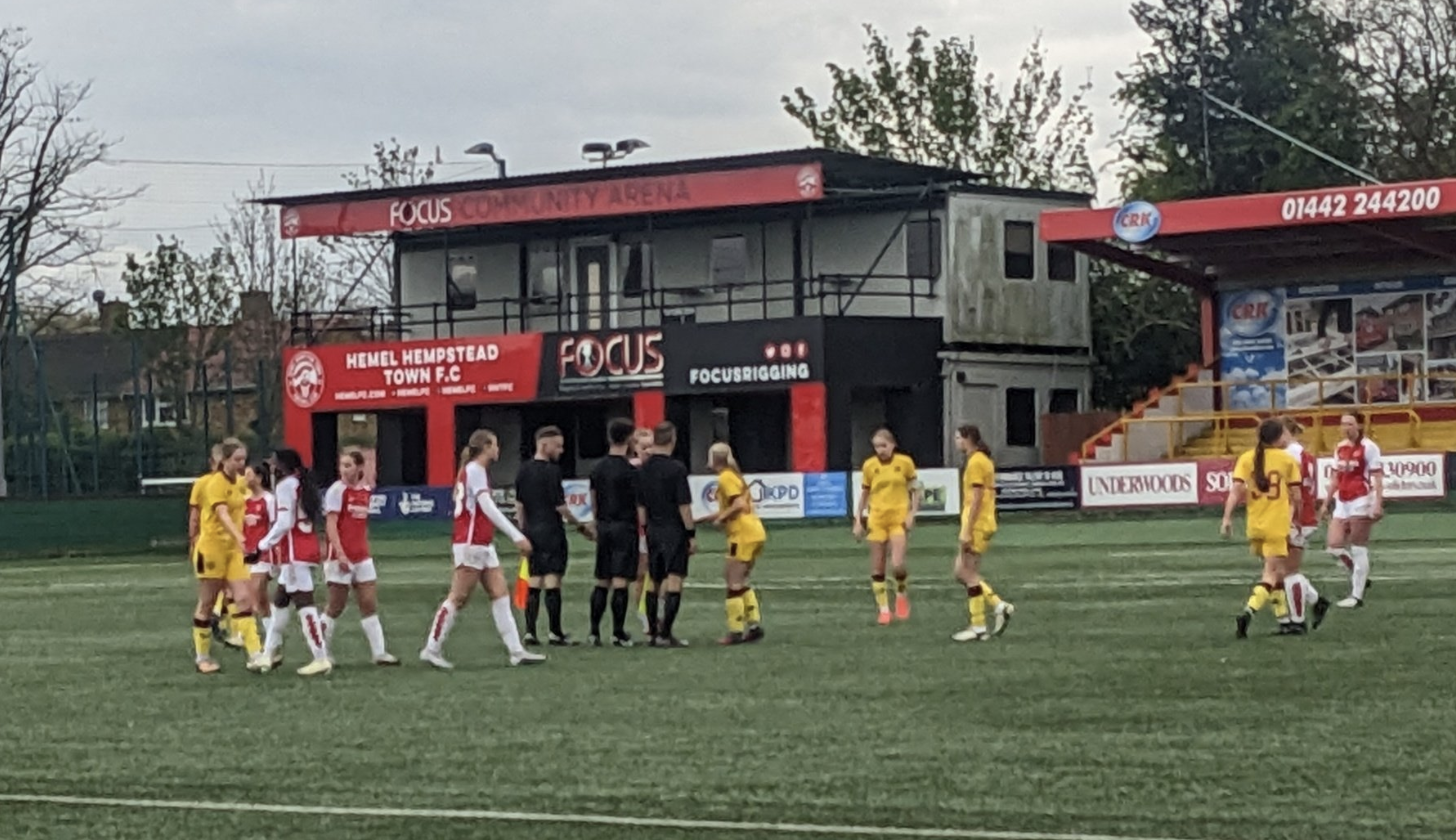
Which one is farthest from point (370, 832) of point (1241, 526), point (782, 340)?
point (782, 340)

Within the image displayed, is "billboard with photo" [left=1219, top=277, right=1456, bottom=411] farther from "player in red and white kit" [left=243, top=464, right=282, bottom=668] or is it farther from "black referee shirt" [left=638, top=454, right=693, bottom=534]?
"black referee shirt" [left=638, top=454, right=693, bottom=534]

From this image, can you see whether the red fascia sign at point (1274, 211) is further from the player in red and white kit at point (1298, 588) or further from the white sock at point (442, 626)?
the white sock at point (442, 626)

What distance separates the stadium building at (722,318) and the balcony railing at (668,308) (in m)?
0.07

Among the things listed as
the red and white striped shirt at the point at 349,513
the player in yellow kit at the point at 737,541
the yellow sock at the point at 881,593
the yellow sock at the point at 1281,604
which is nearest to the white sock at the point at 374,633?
the red and white striped shirt at the point at 349,513

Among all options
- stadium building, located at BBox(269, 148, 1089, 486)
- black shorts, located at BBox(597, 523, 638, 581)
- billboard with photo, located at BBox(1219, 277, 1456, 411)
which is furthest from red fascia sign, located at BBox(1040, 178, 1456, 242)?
black shorts, located at BBox(597, 523, 638, 581)

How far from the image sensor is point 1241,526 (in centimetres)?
3931

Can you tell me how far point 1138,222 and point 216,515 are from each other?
32.3m

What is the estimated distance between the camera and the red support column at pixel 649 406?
54.4m

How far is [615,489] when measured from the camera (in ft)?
69.5

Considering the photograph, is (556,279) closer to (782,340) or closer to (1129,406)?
(782,340)

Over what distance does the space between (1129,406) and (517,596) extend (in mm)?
39554

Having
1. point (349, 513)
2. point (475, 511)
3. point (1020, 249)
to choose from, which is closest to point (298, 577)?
point (349, 513)

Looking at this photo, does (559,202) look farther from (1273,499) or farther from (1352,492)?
(1273,499)

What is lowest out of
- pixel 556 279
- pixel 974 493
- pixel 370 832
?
pixel 370 832
